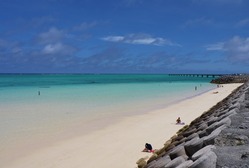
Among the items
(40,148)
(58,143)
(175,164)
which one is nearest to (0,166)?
(40,148)

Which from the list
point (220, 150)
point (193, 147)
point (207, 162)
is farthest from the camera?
point (193, 147)

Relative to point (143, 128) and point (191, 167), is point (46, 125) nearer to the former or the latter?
point (143, 128)

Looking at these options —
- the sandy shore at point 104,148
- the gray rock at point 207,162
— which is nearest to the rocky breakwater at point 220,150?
the gray rock at point 207,162

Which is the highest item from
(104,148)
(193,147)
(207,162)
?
(207,162)

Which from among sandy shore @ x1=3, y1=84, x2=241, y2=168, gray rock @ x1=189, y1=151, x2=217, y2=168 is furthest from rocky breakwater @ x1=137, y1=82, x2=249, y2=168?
sandy shore @ x1=3, y1=84, x2=241, y2=168

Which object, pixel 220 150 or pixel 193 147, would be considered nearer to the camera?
pixel 220 150

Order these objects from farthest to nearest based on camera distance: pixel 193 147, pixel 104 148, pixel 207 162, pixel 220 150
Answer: pixel 104 148, pixel 193 147, pixel 220 150, pixel 207 162

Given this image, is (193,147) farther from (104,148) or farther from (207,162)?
(104,148)

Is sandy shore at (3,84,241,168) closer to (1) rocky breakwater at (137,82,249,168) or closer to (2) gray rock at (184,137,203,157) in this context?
(2) gray rock at (184,137,203,157)

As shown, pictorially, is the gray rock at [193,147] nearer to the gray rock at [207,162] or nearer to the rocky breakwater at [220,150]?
the rocky breakwater at [220,150]

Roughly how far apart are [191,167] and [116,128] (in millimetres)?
9939

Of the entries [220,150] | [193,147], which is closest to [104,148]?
[193,147]

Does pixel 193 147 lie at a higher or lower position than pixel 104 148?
higher

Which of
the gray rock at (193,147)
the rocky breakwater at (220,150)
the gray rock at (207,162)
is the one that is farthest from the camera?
the gray rock at (193,147)
